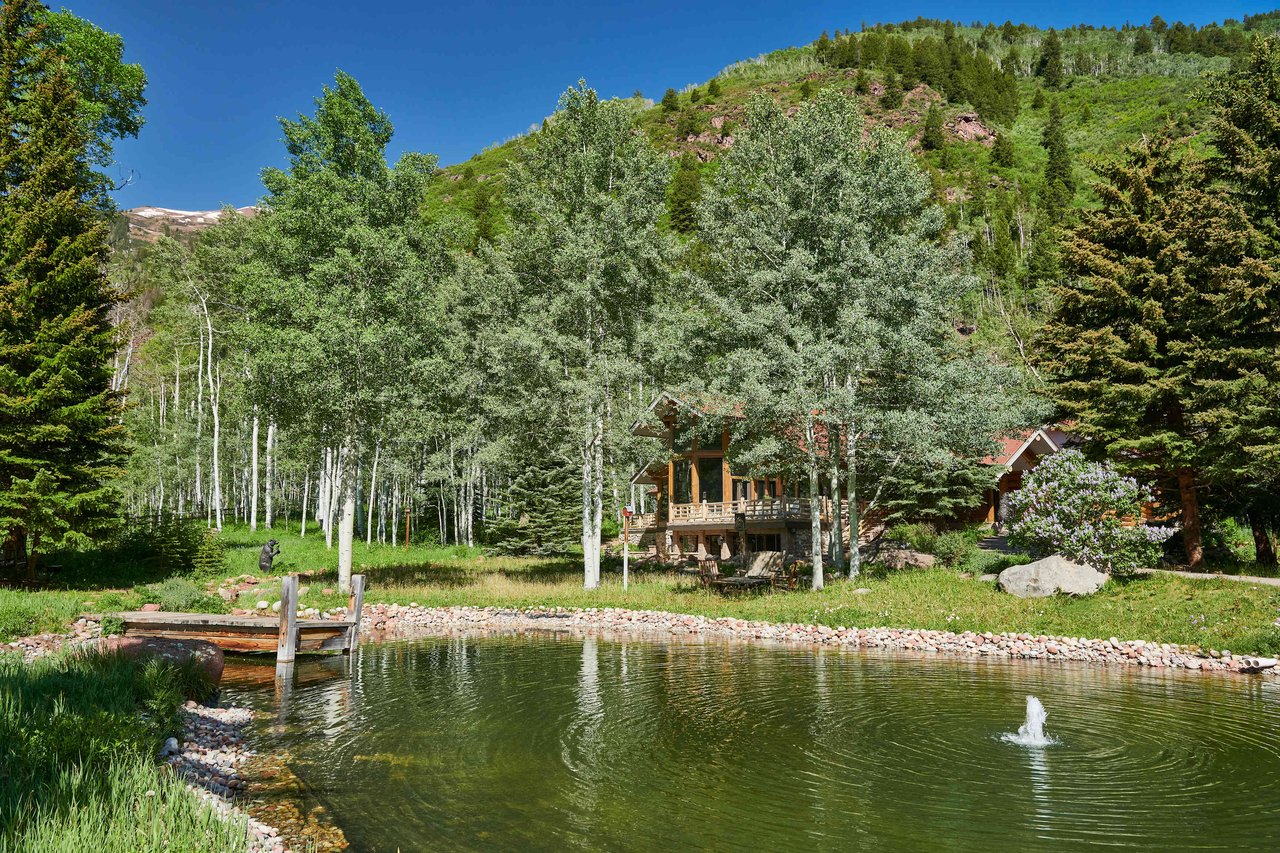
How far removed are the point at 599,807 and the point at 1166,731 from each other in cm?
829

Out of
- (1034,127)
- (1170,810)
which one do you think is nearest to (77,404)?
(1170,810)

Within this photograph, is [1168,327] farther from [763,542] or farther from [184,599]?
[184,599]

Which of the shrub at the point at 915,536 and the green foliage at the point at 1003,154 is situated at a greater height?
the green foliage at the point at 1003,154

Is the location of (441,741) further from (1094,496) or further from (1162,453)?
(1162,453)

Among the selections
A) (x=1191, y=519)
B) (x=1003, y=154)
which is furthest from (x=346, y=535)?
(x=1003, y=154)

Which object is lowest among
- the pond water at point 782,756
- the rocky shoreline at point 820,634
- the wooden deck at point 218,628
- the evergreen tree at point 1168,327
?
the rocky shoreline at point 820,634

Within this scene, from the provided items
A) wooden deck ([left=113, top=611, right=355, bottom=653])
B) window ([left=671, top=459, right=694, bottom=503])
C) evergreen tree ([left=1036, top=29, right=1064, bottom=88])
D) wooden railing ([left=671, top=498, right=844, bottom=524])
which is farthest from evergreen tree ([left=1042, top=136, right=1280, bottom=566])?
evergreen tree ([left=1036, top=29, right=1064, bottom=88])

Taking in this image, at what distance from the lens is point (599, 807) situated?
7.77 meters

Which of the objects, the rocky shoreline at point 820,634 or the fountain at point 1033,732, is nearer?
the fountain at point 1033,732

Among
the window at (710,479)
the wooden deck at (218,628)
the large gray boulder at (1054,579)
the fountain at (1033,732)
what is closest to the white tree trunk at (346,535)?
the wooden deck at (218,628)

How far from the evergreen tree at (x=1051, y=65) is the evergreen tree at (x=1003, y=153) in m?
41.6

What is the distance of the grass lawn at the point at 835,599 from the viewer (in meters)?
16.3

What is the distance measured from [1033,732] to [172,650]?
1428 centimetres

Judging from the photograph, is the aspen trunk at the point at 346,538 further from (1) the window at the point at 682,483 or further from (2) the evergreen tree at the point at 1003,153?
(2) the evergreen tree at the point at 1003,153
